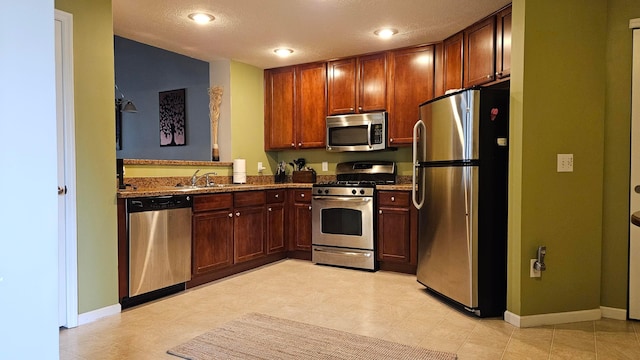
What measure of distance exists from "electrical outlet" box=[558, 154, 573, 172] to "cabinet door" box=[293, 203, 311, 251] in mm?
2622

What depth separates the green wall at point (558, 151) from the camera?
8.79 ft

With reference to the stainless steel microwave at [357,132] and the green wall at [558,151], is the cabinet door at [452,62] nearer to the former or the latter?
the stainless steel microwave at [357,132]

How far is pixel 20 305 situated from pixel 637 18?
367 centimetres

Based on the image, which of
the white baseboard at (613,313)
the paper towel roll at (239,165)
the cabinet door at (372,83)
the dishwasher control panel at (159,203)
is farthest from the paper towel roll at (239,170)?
the white baseboard at (613,313)

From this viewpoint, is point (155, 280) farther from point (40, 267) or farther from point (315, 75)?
point (315, 75)

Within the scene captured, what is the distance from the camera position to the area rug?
87.7 inches

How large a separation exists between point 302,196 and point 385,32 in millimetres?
2003

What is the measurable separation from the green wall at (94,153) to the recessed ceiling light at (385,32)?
2.30 metres

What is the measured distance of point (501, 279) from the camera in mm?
2904

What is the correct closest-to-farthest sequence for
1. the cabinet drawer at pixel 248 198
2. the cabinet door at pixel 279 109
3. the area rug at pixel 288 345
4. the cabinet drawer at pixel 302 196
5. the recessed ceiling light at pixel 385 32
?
the area rug at pixel 288 345, the recessed ceiling light at pixel 385 32, the cabinet drawer at pixel 248 198, the cabinet drawer at pixel 302 196, the cabinet door at pixel 279 109

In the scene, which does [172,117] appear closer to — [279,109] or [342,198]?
[279,109]

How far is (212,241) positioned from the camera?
3.72 meters

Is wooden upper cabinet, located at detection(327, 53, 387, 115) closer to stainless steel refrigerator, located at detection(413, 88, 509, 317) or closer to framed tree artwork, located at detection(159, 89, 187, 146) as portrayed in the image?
stainless steel refrigerator, located at detection(413, 88, 509, 317)

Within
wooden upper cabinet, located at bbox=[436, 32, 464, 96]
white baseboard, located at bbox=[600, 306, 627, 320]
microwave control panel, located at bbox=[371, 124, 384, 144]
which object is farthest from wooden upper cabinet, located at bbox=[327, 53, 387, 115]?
white baseboard, located at bbox=[600, 306, 627, 320]
